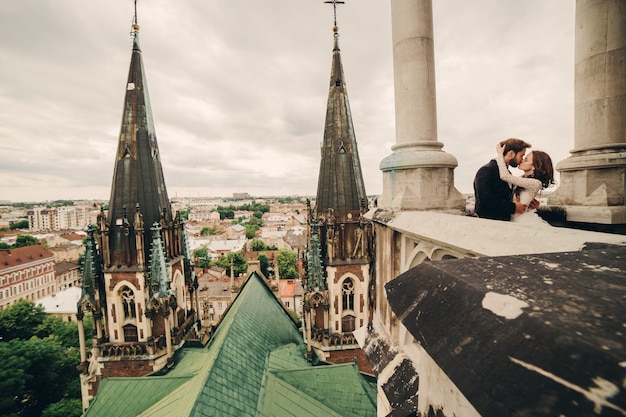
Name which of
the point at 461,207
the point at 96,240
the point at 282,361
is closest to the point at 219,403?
the point at 282,361

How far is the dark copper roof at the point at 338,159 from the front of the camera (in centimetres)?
1258

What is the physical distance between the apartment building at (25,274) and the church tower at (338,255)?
56.0 metres

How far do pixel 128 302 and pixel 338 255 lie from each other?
337 inches

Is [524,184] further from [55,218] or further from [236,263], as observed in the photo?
[55,218]

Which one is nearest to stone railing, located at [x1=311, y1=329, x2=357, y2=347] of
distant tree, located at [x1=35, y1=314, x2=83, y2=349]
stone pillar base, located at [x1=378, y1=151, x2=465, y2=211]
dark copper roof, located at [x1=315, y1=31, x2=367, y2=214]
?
dark copper roof, located at [x1=315, y1=31, x2=367, y2=214]

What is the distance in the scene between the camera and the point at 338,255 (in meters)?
12.2

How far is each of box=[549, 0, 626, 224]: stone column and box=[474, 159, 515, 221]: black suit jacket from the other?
88 centimetres

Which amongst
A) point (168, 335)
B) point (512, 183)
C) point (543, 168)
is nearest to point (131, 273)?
point (168, 335)

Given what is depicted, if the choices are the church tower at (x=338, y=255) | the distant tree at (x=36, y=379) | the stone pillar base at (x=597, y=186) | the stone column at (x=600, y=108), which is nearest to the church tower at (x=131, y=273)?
the church tower at (x=338, y=255)

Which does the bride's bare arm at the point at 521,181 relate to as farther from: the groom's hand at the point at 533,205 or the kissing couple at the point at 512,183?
the groom's hand at the point at 533,205

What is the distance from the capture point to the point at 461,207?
3.60 meters

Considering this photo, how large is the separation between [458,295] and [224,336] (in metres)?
11.1

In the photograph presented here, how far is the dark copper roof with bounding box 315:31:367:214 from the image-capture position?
1258 centimetres

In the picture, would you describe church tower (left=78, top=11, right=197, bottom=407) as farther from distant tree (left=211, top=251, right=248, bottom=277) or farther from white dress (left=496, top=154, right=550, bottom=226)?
distant tree (left=211, top=251, right=248, bottom=277)
